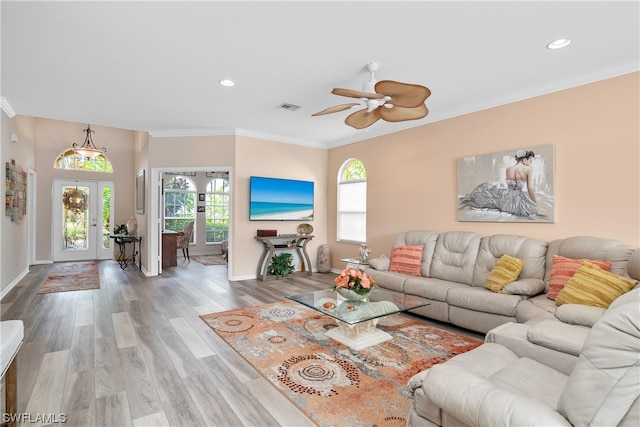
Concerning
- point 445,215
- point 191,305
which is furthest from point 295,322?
point 445,215

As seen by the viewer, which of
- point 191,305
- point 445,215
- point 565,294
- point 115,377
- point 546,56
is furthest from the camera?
point 445,215

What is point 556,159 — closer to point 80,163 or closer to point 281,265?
point 281,265

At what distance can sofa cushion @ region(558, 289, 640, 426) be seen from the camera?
95 centimetres

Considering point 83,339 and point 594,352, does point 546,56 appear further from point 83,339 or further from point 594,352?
point 83,339

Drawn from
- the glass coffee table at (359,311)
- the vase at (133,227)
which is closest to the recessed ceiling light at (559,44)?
the glass coffee table at (359,311)

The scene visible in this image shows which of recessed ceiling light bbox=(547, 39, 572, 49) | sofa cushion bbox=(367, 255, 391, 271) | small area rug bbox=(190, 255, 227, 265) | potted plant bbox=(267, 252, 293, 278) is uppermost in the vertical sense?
recessed ceiling light bbox=(547, 39, 572, 49)

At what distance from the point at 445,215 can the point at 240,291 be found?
130 inches

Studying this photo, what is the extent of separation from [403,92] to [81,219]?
868cm

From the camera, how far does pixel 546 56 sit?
9.84 feet

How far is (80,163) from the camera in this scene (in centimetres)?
805

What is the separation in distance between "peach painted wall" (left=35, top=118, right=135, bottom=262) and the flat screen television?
450 cm

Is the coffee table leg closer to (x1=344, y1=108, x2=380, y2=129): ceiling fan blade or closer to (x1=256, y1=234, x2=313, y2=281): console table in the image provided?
(x1=344, y1=108, x2=380, y2=129): ceiling fan blade
